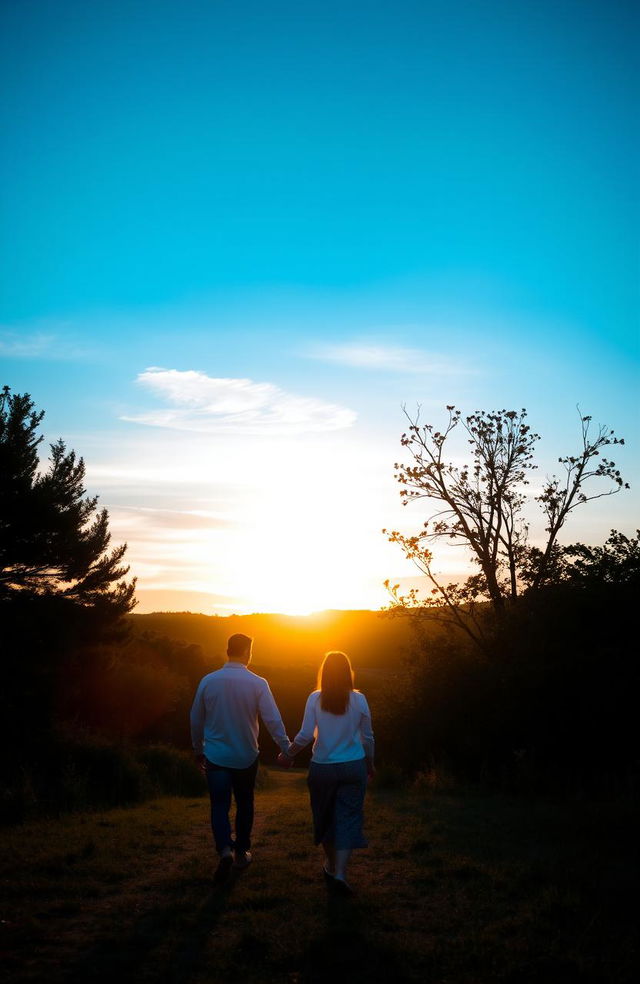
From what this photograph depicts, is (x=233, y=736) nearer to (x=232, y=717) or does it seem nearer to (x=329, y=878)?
(x=232, y=717)

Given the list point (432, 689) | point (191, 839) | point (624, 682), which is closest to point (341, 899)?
point (191, 839)

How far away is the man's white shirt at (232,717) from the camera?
24.9ft

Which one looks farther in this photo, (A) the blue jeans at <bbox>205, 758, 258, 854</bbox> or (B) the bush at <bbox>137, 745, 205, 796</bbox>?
(B) the bush at <bbox>137, 745, 205, 796</bbox>

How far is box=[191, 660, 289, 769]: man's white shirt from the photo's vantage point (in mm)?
7582

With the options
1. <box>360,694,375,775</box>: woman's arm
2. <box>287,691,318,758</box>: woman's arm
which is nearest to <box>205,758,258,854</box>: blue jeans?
<box>287,691,318,758</box>: woman's arm

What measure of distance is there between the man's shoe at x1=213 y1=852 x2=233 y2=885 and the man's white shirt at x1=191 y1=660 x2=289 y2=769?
2.74 ft

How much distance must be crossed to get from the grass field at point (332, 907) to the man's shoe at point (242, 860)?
0.33ft

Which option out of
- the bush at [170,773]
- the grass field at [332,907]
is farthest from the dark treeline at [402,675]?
the grass field at [332,907]

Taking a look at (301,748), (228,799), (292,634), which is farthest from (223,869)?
(292,634)

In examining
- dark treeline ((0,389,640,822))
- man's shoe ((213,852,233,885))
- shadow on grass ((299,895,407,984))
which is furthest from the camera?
dark treeline ((0,389,640,822))

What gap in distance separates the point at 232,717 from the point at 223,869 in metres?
1.35

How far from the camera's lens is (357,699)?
289 inches

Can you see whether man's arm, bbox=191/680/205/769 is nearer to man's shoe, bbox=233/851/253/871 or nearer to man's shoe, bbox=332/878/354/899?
man's shoe, bbox=233/851/253/871

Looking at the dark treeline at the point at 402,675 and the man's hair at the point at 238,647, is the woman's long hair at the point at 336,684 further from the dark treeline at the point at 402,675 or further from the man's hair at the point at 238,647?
the dark treeline at the point at 402,675
